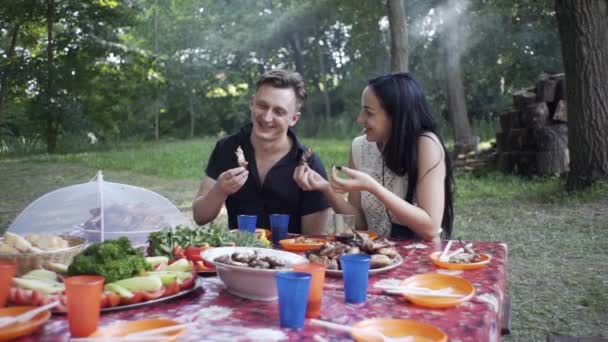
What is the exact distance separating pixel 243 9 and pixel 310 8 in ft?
12.6

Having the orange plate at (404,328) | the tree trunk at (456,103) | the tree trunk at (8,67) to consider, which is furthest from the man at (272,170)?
the tree trunk at (8,67)

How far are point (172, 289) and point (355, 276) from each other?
54cm

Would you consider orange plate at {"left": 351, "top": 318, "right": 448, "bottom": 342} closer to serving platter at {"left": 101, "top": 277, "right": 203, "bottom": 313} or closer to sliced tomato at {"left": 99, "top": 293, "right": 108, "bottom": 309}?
serving platter at {"left": 101, "top": 277, "right": 203, "bottom": 313}

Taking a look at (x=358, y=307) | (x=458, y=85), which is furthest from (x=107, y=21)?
(x=358, y=307)

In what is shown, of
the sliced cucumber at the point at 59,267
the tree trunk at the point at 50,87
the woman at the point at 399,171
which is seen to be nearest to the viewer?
the sliced cucumber at the point at 59,267

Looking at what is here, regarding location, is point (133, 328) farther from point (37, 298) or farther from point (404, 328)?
point (404, 328)

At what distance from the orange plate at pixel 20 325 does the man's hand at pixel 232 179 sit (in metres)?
1.20

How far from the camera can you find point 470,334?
1.42 metres

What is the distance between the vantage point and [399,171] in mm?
2861

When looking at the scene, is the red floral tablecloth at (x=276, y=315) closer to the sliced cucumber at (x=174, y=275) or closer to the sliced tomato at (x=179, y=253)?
the sliced cucumber at (x=174, y=275)

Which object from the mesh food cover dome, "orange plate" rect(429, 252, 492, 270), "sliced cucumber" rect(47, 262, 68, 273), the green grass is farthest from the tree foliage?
"sliced cucumber" rect(47, 262, 68, 273)

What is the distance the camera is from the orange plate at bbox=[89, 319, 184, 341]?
A: 4.29 ft

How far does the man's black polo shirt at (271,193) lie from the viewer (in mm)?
3119

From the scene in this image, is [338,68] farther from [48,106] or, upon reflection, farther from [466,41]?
[48,106]
